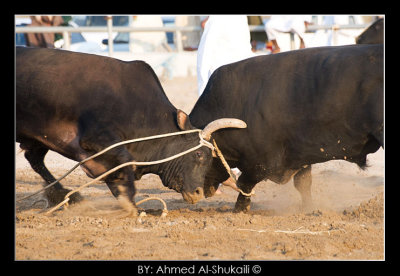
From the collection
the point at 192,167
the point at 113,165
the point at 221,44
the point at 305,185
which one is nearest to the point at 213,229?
the point at 192,167

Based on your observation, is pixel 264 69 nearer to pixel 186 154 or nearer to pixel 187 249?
pixel 186 154

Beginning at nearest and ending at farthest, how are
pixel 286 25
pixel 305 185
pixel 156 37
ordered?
1. pixel 305 185
2. pixel 286 25
3. pixel 156 37

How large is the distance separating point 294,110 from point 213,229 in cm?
123

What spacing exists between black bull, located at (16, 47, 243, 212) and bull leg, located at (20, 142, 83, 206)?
0.49 m

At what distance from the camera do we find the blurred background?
36.4ft

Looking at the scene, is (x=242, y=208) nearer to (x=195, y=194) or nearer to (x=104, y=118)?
(x=195, y=194)

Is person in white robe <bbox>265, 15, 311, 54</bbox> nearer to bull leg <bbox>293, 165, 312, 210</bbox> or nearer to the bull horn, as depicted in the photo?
bull leg <bbox>293, 165, 312, 210</bbox>

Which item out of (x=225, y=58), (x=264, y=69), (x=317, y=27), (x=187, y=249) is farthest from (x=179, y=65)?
(x=187, y=249)

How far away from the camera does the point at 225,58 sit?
25.9 ft

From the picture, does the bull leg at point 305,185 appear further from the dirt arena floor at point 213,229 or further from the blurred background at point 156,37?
Answer: the blurred background at point 156,37

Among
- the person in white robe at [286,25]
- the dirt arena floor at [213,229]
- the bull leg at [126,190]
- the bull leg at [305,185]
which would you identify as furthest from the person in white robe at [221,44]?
the person in white robe at [286,25]

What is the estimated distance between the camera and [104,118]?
5.80 meters

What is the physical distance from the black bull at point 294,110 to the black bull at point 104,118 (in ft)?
0.87

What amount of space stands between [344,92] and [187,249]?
185cm
